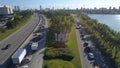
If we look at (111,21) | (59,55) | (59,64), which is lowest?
(59,64)

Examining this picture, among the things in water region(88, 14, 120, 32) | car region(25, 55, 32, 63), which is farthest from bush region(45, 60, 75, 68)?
water region(88, 14, 120, 32)

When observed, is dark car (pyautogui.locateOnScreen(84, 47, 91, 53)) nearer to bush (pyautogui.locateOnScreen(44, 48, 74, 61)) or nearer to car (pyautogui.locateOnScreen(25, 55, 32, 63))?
bush (pyautogui.locateOnScreen(44, 48, 74, 61))

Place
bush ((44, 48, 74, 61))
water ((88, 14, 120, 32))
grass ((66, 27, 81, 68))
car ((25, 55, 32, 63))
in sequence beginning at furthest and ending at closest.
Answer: water ((88, 14, 120, 32)) < bush ((44, 48, 74, 61)) < car ((25, 55, 32, 63)) < grass ((66, 27, 81, 68))

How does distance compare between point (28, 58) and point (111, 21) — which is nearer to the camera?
point (28, 58)

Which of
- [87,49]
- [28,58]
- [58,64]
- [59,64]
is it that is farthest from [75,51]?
[28,58]

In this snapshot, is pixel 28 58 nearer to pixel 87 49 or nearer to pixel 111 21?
pixel 87 49

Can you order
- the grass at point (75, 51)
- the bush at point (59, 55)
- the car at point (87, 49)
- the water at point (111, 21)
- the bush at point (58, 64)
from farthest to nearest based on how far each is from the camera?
1. the water at point (111, 21)
2. the car at point (87, 49)
3. the bush at point (59, 55)
4. the grass at point (75, 51)
5. the bush at point (58, 64)

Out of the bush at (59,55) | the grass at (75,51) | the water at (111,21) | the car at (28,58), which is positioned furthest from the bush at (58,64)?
the water at (111,21)

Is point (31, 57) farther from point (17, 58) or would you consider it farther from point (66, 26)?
point (66, 26)

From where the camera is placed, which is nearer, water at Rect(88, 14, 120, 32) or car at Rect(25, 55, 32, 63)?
car at Rect(25, 55, 32, 63)

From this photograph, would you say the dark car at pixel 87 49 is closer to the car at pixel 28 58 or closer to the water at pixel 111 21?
the car at pixel 28 58

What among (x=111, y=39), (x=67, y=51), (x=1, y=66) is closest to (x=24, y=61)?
(x=1, y=66)
